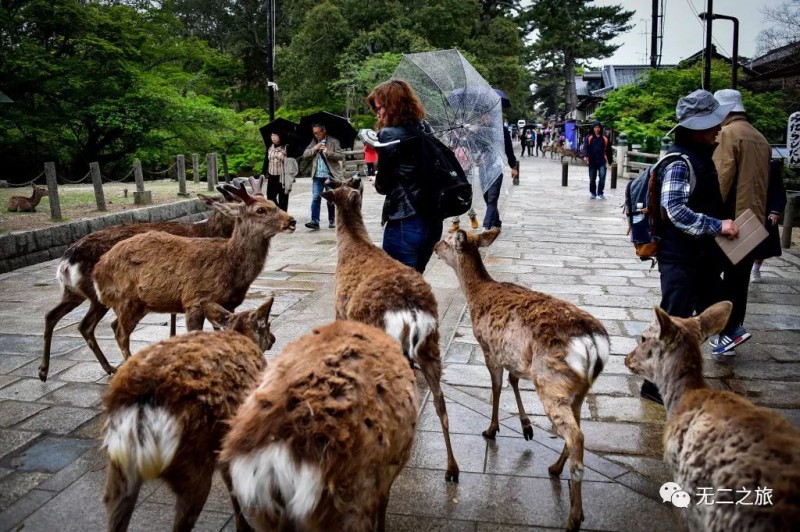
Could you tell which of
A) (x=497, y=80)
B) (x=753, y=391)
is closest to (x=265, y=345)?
(x=753, y=391)

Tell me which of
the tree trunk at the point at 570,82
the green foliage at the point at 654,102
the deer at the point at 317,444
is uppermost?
the tree trunk at the point at 570,82

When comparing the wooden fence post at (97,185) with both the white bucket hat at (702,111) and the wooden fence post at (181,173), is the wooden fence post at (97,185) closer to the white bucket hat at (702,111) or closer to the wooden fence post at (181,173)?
the wooden fence post at (181,173)

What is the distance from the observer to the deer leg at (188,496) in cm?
247

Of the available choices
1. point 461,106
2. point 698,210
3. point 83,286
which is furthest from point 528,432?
point 461,106

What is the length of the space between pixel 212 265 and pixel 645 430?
3.09 meters

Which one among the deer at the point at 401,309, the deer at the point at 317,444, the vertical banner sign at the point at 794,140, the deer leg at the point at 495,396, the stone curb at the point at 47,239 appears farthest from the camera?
the vertical banner sign at the point at 794,140

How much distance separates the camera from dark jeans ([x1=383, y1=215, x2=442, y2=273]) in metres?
4.66

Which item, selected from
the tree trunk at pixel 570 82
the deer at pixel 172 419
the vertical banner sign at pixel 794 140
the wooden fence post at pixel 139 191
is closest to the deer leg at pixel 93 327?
the deer at pixel 172 419

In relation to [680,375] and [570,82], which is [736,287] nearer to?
[680,375]

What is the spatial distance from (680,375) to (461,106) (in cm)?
514

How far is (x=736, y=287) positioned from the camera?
5.07m

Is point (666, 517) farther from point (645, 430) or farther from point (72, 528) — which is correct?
point (72, 528)

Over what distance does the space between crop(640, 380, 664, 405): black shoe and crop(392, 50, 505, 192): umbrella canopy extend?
3.67 metres

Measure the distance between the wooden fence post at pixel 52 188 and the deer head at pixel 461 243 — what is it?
28.1 ft
